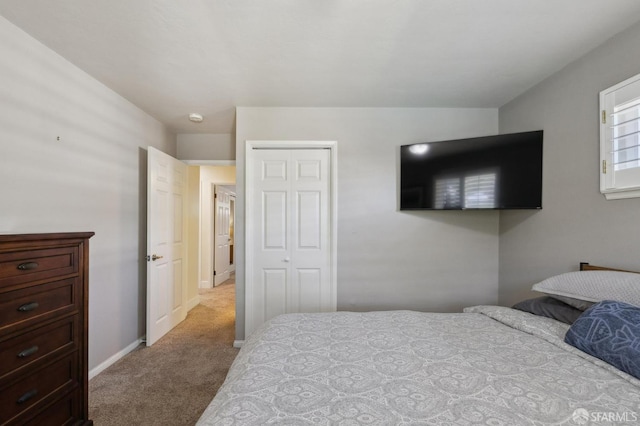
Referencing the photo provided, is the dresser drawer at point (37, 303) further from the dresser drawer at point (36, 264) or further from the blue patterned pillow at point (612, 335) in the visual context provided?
the blue patterned pillow at point (612, 335)

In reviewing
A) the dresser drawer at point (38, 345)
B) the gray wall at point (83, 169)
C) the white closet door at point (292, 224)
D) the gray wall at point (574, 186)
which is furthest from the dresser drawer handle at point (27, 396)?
the gray wall at point (574, 186)

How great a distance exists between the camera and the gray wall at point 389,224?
2.93 meters

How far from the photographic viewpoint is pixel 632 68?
1.69 meters

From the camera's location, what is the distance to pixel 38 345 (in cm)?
144

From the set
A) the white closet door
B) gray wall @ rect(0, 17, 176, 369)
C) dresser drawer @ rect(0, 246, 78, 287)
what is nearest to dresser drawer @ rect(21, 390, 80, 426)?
dresser drawer @ rect(0, 246, 78, 287)

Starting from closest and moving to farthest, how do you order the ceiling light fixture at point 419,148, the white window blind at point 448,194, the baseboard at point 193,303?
the white window blind at point 448,194
the ceiling light fixture at point 419,148
the baseboard at point 193,303

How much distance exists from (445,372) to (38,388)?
1981 mm

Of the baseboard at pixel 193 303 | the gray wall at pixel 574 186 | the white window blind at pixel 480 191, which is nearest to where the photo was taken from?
the gray wall at pixel 574 186

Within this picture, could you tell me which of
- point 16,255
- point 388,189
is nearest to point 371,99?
point 388,189

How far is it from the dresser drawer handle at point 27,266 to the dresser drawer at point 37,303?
101 millimetres

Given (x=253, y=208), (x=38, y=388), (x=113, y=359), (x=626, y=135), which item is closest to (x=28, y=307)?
(x=38, y=388)

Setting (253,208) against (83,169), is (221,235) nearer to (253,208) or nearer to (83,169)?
(253,208)

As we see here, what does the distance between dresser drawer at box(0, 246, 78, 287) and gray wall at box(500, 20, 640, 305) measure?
129 inches

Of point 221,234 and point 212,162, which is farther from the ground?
point 212,162
